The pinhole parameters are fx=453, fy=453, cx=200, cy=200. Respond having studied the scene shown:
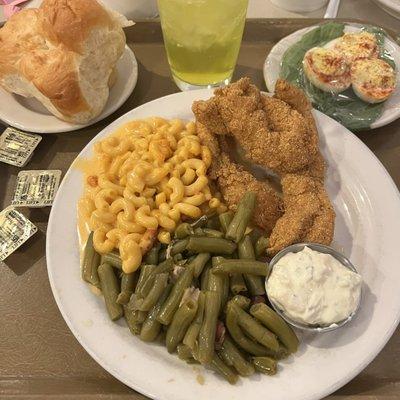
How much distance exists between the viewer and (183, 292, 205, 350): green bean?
1.65 metres

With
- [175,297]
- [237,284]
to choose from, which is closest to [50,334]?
[175,297]

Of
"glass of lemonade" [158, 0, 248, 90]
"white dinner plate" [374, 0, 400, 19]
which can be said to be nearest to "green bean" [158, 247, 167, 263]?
"glass of lemonade" [158, 0, 248, 90]

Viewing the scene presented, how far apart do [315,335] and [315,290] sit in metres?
0.28

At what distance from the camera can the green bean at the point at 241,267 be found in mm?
1749

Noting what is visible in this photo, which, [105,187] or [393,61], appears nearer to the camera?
[105,187]

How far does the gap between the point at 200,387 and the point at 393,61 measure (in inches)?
82.6

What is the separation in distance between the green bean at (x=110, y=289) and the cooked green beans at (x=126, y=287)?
0.09 ft

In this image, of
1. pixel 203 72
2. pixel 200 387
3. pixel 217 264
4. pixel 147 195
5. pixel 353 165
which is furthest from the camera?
pixel 203 72

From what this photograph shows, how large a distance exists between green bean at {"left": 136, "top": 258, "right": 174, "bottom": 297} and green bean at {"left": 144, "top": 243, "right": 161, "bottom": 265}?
5cm

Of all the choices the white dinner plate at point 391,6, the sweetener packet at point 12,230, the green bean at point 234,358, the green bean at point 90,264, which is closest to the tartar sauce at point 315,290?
the green bean at point 234,358

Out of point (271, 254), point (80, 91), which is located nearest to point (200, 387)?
point (271, 254)

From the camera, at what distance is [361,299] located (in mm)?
1817

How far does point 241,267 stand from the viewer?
5.76 ft

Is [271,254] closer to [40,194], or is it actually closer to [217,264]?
[217,264]
